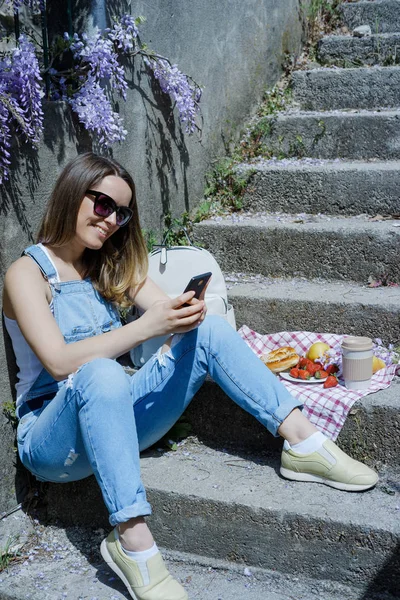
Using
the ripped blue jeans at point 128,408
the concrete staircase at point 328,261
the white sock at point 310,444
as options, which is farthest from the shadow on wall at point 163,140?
the white sock at point 310,444

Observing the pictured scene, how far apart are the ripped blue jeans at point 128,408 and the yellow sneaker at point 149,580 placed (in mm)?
142

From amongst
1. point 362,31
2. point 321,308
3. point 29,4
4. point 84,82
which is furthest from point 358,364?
point 362,31

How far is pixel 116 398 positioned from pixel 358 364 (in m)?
1.02

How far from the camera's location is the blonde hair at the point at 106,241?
99.5 inches

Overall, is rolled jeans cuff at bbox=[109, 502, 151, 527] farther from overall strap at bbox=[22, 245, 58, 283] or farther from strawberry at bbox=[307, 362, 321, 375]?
strawberry at bbox=[307, 362, 321, 375]

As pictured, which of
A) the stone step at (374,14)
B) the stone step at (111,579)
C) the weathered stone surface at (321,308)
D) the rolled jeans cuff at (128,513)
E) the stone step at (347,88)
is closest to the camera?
the rolled jeans cuff at (128,513)

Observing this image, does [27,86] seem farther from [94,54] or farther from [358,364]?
[358,364]

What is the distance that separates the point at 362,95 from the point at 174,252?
2173 millimetres

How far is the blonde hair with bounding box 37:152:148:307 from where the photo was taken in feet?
8.29

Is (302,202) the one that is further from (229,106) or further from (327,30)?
(327,30)

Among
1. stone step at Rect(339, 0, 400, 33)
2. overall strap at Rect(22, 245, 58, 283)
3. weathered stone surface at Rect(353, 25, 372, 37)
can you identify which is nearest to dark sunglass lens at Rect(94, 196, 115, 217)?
overall strap at Rect(22, 245, 58, 283)

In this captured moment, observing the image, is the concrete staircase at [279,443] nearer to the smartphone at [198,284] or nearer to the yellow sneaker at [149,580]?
the yellow sneaker at [149,580]

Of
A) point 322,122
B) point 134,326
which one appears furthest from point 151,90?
point 134,326

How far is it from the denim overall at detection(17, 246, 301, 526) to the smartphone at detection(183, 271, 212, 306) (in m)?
0.13
